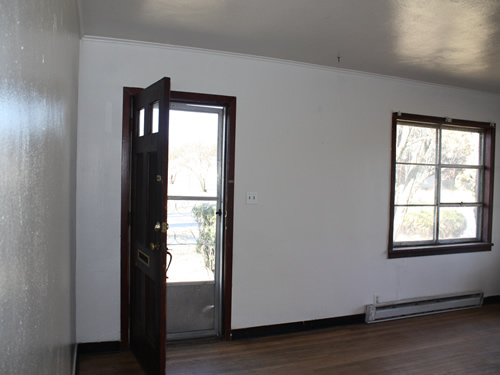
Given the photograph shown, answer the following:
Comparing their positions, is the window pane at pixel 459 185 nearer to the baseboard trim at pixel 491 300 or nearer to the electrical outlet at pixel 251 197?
the baseboard trim at pixel 491 300

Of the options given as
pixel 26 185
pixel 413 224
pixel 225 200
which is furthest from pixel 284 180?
pixel 26 185

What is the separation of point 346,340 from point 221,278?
4.39 ft

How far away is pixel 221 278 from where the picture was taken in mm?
3473

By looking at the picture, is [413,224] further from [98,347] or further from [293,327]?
[98,347]

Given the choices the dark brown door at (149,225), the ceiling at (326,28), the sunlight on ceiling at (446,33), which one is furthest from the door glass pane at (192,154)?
the sunlight on ceiling at (446,33)

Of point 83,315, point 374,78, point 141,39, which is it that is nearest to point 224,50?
point 141,39

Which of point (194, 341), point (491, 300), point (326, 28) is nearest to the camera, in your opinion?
point (326, 28)

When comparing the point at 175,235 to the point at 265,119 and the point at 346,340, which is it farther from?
the point at 346,340

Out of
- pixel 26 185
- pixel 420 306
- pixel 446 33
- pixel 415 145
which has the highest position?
pixel 446 33

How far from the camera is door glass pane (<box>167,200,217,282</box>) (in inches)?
132

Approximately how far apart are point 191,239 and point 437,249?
9.46 ft

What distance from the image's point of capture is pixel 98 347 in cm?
304

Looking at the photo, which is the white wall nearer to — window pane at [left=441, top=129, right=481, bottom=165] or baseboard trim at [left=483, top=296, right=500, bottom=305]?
window pane at [left=441, top=129, right=481, bottom=165]

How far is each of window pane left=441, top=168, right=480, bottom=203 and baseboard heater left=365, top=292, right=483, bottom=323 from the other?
1.17 metres
